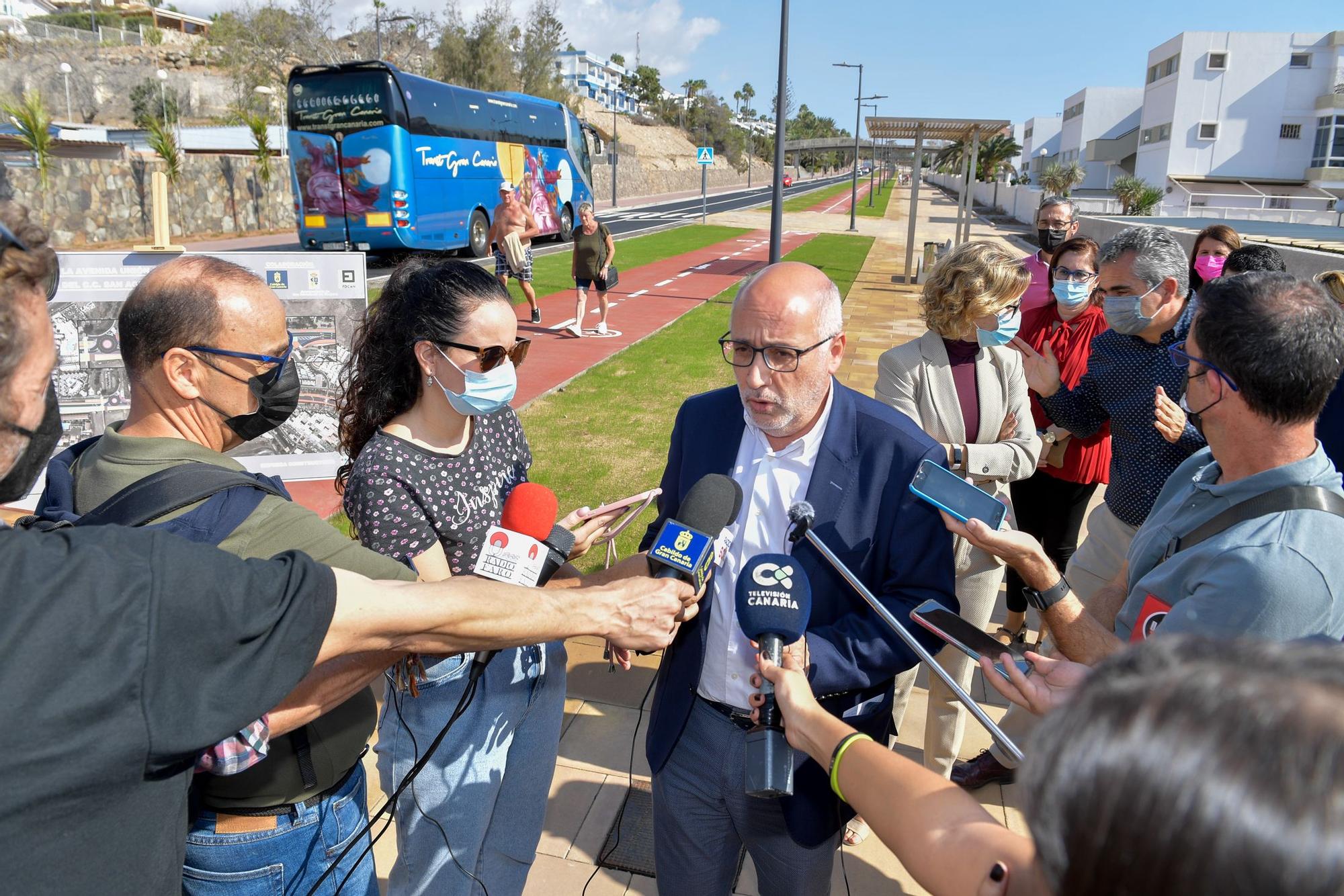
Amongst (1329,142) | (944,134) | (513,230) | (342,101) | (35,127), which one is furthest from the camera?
(1329,142)

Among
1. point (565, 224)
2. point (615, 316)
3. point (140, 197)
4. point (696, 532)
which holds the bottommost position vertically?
point (615, 316)

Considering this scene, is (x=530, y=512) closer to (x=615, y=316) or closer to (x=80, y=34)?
(x=615, y=316)

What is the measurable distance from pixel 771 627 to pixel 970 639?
16.0 inches

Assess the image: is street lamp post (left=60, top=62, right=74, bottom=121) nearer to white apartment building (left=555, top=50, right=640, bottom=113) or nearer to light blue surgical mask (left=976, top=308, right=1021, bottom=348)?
light blue surgical mask (left=976, top=308, right=1021, bottom=348)

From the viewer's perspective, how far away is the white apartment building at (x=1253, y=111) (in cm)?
5691

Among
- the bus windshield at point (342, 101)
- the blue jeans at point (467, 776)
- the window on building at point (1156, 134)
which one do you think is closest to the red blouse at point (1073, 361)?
the blue jeans at point (467, 776)

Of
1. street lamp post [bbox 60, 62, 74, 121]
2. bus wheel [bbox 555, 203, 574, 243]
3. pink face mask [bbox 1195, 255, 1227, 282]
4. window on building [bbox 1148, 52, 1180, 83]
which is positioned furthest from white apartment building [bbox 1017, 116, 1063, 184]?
pink face mask [bbox 1195, 255, 1227, 282]

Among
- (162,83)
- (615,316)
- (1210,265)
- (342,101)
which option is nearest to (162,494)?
(1210,265)

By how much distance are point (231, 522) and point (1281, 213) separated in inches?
1697

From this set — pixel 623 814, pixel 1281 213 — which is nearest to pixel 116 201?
pixel 623 814

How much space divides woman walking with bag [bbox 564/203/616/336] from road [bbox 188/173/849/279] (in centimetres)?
339

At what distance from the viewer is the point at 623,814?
3277mm

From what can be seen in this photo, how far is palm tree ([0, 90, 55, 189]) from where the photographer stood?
785 inches

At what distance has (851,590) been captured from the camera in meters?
2.21
